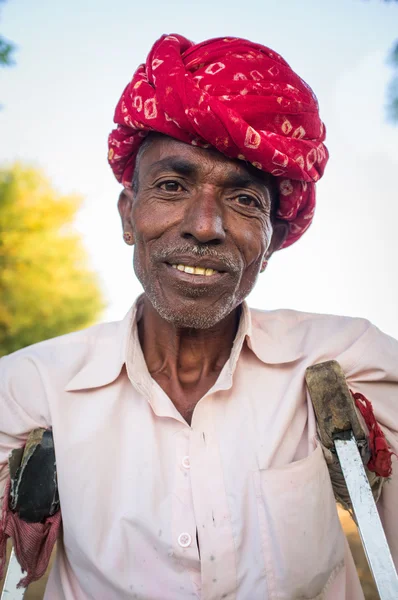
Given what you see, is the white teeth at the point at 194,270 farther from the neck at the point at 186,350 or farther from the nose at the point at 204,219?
the neck at the point at 186,350

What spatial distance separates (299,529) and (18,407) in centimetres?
113

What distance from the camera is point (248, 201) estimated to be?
7.13ft

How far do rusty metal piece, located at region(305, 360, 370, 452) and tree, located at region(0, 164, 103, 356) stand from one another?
16.0m

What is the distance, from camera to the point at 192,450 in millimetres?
1831

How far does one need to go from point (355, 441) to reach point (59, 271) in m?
18.2

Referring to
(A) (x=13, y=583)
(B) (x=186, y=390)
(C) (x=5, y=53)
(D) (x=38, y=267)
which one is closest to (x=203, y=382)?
(B) (x=186, y=390)

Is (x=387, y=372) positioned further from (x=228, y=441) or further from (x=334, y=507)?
(x=228, y=441)

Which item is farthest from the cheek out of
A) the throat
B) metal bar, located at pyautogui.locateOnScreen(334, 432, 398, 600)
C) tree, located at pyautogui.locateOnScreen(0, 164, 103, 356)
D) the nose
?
tree, located at pyautogui.locateOnScreen(0, 164, 103, 356)

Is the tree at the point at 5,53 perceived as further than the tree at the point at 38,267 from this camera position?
No

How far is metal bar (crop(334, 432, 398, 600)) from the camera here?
4.64 ft

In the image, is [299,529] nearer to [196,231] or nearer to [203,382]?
[203,382]

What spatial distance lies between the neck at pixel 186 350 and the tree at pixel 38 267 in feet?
50.5

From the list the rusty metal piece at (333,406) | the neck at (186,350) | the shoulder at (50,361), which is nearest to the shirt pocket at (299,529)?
the rusty metal piece at (333,406)

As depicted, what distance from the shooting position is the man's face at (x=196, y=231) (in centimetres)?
196
